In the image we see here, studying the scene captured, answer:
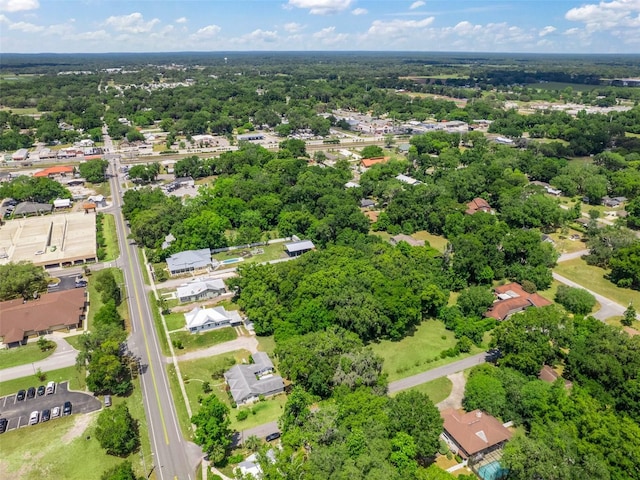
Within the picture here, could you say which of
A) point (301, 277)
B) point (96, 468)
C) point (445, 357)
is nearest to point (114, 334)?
point (96, 468)

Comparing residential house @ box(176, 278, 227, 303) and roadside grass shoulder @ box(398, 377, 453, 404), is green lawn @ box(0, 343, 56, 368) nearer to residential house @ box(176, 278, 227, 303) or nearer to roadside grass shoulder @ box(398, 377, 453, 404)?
residential house @ box(176, 278, 227, 303)

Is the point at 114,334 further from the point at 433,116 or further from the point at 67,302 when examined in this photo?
the point at 433,116

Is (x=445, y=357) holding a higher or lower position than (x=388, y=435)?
lower

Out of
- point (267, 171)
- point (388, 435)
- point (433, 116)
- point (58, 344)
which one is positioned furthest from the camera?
point (433, 116)

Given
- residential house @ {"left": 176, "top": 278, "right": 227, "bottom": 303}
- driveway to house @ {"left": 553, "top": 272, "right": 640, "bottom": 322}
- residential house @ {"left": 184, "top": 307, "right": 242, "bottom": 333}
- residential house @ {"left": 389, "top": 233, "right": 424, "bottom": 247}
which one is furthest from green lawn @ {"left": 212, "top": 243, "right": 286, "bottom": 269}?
driveway to house @ {"left": 553, "top": 272, "right": 640, "bottom": 322}

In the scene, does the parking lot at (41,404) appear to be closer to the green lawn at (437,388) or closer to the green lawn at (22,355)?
the green lawn at (22,355)

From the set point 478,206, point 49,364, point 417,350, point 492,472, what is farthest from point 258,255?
point 478,206

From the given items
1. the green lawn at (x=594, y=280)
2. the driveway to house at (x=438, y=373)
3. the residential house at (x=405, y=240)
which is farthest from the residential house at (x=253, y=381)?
the green lawn at (x=594, y=280)
